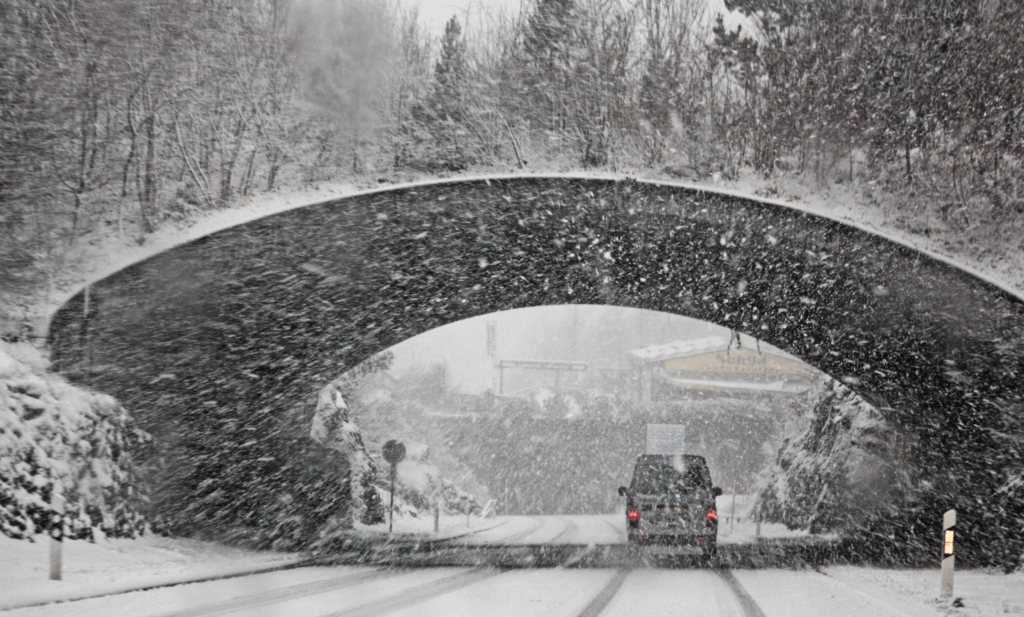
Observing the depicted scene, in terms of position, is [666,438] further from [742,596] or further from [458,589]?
[458,589]

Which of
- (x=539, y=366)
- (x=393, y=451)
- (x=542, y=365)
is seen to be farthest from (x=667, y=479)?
(x=542, y=365)

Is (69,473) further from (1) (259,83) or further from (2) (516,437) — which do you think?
(2) (516,437)

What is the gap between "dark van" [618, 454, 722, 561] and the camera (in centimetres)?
1492

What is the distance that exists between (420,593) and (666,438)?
31225 millimetres

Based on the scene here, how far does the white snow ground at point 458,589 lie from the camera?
27.5 feet

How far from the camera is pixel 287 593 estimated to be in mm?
9664

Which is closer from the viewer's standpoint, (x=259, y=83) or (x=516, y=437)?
(x=259, y=83)

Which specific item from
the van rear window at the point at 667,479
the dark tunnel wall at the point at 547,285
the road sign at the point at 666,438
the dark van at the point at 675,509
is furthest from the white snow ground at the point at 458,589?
the road sign at the point at 666,438

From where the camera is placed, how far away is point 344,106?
1495 centimetres

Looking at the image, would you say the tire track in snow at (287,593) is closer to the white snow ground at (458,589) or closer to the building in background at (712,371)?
Result: the white snow ground at (458,589)

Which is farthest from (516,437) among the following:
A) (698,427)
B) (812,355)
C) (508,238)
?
(508,238)

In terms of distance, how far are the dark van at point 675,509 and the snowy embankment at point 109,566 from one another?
616 centimetres

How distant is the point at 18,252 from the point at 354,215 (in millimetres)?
5669

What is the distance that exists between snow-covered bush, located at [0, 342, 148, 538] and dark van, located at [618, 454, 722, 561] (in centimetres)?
859
